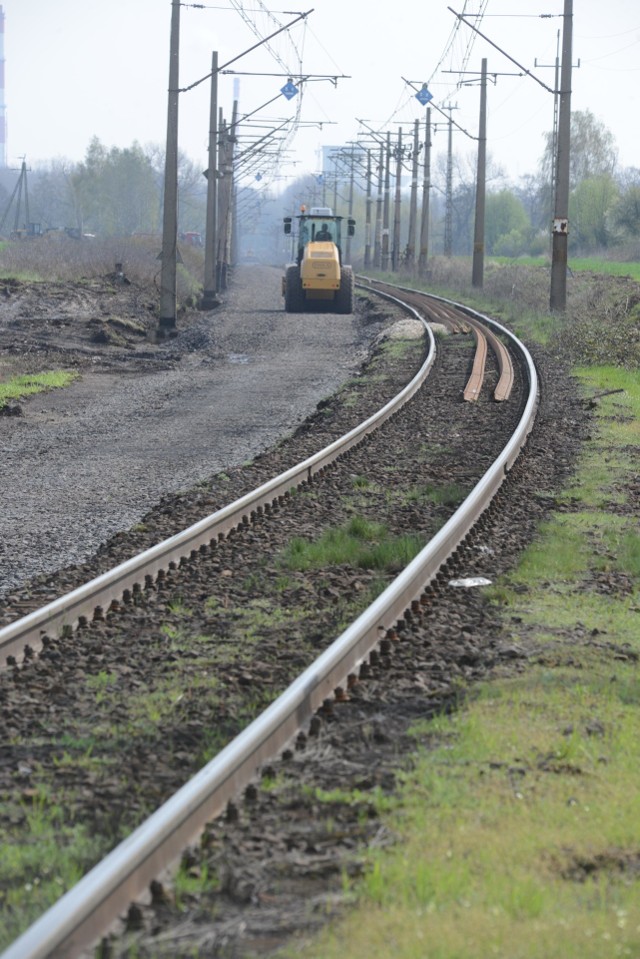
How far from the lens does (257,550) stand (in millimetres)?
9180

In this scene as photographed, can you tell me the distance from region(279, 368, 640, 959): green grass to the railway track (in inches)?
21.2

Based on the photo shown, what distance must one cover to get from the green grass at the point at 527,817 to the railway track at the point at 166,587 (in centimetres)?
54

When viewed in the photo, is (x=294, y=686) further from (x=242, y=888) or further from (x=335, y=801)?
(x=242, y=888)

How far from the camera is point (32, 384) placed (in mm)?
20719

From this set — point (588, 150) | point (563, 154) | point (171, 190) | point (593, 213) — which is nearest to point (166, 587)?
point (171, 190)

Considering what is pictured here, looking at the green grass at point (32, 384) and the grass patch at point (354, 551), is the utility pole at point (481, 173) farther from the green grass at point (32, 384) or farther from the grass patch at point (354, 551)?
the grass patch at point (354, 551)

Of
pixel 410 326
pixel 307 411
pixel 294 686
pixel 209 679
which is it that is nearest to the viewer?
pixel 294 686

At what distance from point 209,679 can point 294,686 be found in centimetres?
84

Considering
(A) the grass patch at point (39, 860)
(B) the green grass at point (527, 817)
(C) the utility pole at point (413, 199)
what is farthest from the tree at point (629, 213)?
(A) the grass patch at point (39, 860)

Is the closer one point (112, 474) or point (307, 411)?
point (112, 474)

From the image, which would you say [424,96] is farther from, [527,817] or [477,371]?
[527,817]

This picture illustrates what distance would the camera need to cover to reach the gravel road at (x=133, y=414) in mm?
10500

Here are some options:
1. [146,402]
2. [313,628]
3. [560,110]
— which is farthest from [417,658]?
[560,110]

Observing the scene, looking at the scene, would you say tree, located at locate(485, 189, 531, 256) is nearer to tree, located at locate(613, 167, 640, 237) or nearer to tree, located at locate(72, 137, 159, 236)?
tree, located at locate(613, 167, 640, 237)
